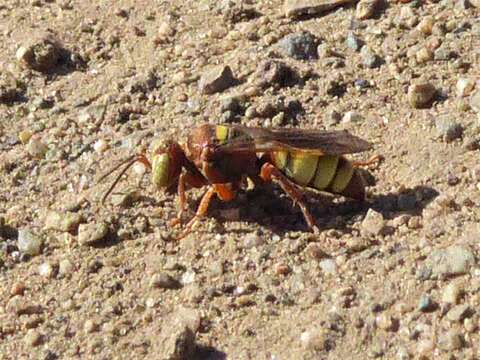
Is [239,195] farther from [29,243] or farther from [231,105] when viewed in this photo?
[29,243]

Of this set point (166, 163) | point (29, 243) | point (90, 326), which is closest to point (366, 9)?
point (166, 163)

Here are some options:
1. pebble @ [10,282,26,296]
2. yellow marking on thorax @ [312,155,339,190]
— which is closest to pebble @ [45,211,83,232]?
pebble @ [10,282,26,296]

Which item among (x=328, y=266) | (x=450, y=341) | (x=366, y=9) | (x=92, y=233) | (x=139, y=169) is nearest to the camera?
(x=450, y=341)

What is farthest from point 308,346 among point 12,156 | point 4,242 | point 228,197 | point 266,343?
point 12,156

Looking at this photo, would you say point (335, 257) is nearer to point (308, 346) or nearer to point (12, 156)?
point (308, 346)

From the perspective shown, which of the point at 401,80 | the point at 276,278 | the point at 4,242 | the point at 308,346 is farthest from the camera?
the point at 401,80

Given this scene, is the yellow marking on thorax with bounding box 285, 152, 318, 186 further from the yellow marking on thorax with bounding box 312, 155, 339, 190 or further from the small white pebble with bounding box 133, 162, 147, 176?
the small white pebble with bounding box 133, 162, 147, 176
